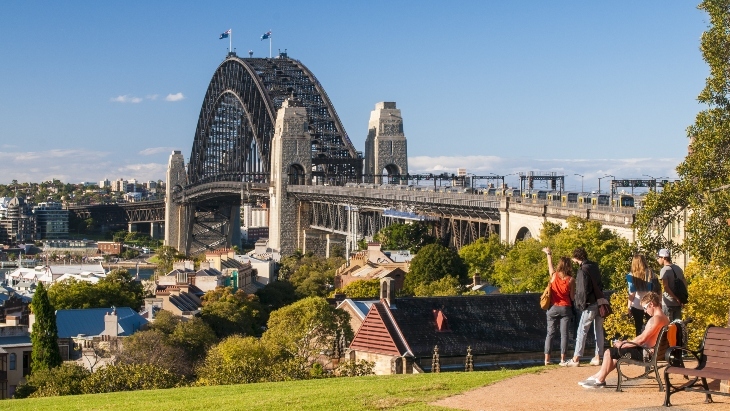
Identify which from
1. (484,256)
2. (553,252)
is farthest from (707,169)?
(484,256)

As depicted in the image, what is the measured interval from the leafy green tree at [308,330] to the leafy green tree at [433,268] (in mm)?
22926

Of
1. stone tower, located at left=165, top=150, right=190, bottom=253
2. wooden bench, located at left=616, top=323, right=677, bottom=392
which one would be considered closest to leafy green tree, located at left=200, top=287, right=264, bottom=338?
wooden bench, located at left=616, top=323, right=677, bottom=392

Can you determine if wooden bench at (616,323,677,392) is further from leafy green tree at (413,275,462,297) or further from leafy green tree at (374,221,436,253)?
leafy green tree at (374,221,436,253)

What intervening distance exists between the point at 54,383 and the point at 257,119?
12849 centimetres

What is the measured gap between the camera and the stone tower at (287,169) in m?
140

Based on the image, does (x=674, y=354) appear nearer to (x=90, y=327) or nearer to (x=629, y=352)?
(x=629, y=352)

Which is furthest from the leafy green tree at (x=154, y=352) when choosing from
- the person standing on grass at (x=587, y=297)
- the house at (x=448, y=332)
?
the person standing on grass at (x=587, y=297)

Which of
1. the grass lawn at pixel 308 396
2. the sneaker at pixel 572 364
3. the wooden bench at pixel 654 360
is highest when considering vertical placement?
the wooden bench at pixel 654 360

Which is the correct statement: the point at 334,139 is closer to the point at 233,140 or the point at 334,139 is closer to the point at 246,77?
the point at 246,77

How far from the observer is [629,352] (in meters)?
20.3

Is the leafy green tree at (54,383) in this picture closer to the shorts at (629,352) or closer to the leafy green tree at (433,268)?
the shorts at (629,352)

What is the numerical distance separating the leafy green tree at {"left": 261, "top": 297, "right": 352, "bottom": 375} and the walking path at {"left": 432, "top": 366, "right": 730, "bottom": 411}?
26294 mm

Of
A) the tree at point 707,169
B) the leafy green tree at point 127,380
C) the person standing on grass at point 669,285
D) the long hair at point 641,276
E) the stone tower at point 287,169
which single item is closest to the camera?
the person standing on grass at point 669,285

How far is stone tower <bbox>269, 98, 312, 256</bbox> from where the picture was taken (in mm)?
139500
